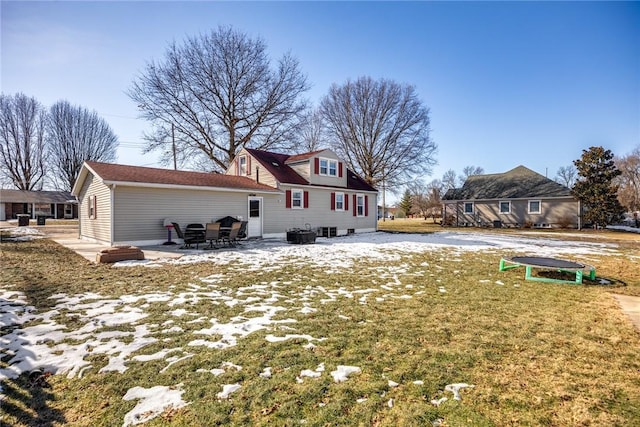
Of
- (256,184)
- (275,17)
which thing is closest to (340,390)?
Result: (275,17)

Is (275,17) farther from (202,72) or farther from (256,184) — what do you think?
(202,72)

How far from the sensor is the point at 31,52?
8.70m

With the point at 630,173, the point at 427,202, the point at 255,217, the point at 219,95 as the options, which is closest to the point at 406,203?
the point at 427,202

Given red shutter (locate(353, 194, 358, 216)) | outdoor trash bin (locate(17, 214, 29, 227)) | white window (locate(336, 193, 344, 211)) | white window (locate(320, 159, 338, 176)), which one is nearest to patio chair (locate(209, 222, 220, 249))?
white window (locate(320, 159, 338, 176))

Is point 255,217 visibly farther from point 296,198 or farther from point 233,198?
point 296,198

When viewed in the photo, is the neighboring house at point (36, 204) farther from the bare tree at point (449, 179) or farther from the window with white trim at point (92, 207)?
the bare tree at point (449, 179)

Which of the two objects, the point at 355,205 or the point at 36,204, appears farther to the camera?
the point at 36,204

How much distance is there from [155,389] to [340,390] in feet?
5.09

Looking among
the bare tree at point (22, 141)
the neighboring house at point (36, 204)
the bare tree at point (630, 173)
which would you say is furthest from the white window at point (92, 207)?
the bare tree at point (630, 173)

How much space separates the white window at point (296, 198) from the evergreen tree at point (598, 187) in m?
21.8

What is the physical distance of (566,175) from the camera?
5756 cm

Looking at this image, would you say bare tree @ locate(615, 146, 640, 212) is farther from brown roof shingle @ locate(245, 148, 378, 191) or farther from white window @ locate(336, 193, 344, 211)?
brown roof shingle @ locate(245, 148, 378, 191)

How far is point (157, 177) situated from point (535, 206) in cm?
2894

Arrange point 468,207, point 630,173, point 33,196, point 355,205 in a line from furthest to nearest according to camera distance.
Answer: point 33,196, point 630,173, point 468,207, point 355,205
